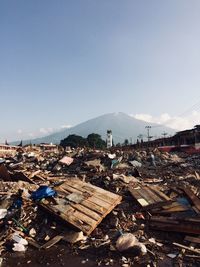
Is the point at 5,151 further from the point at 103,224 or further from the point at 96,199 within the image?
the point at 103,224

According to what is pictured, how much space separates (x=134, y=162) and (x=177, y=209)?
11.0 m

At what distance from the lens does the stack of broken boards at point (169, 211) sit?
7.14 meters

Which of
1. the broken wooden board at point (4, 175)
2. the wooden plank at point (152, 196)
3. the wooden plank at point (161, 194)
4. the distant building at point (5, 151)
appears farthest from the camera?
the distant building at point (5, 151)

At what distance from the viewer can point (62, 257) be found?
6344 millimetres

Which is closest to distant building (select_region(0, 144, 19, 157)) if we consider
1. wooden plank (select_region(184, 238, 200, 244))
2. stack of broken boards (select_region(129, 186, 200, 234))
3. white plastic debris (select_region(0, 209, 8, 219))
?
white plastic debris (select_region(0, 209, 8, 219))

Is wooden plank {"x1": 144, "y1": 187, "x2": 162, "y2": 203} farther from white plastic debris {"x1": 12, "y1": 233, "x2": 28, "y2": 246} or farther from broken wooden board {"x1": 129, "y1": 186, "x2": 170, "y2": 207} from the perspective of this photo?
white plastic debris {"x1": 12, "y1": 233, "x2": 28, "y2": 246}

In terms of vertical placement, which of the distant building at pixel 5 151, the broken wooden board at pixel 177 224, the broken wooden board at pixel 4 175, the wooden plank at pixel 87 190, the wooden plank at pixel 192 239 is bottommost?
the wooden plank at pixel 192 239

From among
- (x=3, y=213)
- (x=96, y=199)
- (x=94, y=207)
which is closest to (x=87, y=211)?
(x=94, y=207)

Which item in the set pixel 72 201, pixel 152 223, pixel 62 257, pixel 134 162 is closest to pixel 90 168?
pixel 134 162

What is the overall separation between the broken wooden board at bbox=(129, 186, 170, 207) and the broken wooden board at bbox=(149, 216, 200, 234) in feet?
3.67

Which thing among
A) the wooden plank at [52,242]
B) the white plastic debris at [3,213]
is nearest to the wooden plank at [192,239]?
the wooden plank at [52,242]

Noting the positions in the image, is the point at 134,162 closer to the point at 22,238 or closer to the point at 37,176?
the point at 37,176

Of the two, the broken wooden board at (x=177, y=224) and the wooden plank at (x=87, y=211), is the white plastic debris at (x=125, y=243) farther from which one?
the wooden plank at (x=87, y=211)

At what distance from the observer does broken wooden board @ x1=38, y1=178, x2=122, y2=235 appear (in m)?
7.54
